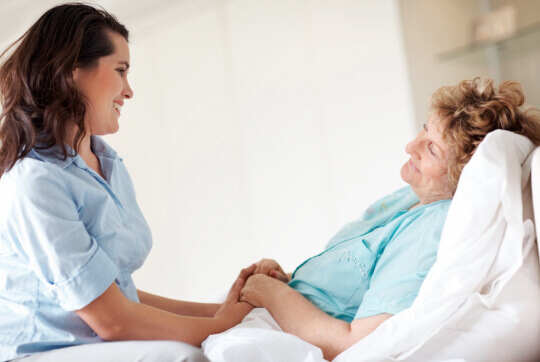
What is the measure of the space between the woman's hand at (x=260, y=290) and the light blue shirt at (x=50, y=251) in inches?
13.1

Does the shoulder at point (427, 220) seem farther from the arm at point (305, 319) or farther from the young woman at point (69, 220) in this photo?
the young woman at point (69, 220)

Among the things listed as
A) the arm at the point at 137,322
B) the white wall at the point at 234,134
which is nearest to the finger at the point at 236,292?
the arm at the point at 137,322

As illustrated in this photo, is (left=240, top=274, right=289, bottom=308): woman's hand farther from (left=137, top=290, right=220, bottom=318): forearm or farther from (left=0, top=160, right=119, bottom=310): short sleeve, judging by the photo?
(left=0, top=160, right=119, bottom=310): short sleeve

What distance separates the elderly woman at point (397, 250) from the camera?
3.81 ft

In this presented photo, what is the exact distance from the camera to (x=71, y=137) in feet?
4.30

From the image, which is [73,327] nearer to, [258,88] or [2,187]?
[2,187]

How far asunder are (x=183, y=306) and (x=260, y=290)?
0.32 meters

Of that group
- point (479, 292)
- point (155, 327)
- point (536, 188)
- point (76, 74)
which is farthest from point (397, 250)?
point (76, 74)

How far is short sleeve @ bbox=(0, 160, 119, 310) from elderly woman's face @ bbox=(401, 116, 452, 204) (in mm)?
762

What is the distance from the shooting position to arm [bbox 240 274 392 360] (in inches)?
45.3

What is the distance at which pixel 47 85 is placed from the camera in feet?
4.17

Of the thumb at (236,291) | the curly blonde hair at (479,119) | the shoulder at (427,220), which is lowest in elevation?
the thumb at (236,291)

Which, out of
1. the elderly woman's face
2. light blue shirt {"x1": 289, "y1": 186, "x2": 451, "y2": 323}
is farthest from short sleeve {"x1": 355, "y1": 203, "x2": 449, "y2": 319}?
the elderly woman's face

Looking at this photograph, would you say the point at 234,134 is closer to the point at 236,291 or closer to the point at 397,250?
the point at 236,291
